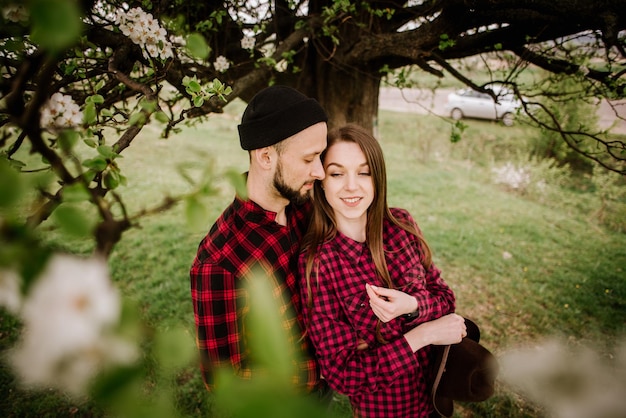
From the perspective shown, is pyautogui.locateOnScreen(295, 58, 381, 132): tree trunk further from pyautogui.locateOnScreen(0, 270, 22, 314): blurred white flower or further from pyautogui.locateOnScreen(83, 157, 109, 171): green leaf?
pyautogui.locateOnScreen(0, 270, 22, 314): blurred white flower

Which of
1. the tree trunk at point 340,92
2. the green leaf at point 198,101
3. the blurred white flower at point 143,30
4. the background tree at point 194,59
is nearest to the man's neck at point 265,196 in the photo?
the background tree at point 194,59

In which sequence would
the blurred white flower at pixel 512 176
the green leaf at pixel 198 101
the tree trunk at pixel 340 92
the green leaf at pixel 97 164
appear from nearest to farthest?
the green leaf at pixel 97 164 → the green leaf at pixel 198 101 → the tree trunk at pixel 340 92 → the blurred white flower at pixel 512 176

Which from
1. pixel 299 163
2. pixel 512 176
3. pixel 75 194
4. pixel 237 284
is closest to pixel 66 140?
pixel 75 194

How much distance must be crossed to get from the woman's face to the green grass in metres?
0.69

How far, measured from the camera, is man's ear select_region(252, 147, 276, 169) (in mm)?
1905

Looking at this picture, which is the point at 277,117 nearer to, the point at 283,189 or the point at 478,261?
the point at 283,189

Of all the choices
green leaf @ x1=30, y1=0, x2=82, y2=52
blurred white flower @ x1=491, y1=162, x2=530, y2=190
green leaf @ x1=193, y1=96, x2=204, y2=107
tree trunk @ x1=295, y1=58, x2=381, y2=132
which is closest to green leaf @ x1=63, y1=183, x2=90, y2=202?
green leaf @ x1=30, y1=0, x2=82, y2=52

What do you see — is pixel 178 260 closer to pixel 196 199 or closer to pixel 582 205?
pixel 196 199

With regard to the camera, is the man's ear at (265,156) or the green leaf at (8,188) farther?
the man's ear at (265,156)

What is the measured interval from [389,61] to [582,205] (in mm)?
8964

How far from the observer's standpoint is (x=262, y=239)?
1788 mm

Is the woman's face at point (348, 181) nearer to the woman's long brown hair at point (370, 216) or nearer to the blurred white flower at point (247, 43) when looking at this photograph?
the woman's long brown hair at point (370, 216)

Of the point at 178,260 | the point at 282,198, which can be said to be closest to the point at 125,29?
the point at 282,198

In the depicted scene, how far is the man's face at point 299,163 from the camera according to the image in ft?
6.10
